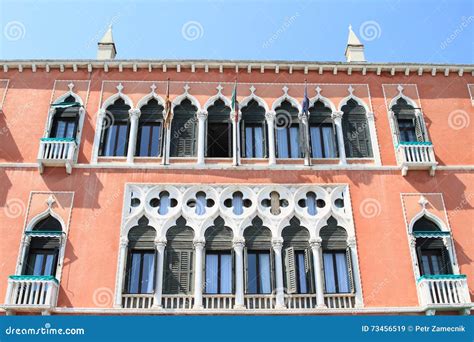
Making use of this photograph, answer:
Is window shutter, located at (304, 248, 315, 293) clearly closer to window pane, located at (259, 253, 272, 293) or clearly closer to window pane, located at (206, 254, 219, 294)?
window pane, located at (259, 253, 272, 293)

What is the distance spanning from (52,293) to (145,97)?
21.1 ft

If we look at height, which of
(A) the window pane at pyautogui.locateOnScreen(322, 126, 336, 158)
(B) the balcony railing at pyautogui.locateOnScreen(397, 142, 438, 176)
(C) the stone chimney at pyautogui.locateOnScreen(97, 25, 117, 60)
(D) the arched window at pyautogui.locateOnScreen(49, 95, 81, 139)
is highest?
(C) the stone chimney at pyautogui.locateOnScreen(97, 25, 117, 60)

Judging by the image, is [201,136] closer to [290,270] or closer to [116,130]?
[116,130]

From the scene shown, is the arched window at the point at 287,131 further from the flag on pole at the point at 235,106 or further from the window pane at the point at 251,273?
the window pane at the point at 251,273

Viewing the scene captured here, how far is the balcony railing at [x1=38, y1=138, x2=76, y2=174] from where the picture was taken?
14812 millimetres

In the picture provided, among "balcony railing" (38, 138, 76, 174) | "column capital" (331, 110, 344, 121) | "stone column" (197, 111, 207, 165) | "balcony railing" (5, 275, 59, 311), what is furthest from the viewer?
"column capital" (331, 110, 344, 121)

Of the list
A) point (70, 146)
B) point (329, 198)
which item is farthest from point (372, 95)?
point (70, 146)

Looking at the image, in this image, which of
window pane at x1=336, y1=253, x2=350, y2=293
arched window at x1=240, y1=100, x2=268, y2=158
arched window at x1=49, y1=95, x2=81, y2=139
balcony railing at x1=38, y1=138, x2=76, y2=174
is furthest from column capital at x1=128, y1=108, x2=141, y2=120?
window pane at x1=336, y1=253, x2=350, y2=293

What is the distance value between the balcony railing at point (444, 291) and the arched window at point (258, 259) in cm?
375

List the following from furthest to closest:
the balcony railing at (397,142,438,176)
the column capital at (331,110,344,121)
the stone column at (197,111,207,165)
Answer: the column capital at (331,110,344,121), the stone column at (197,111,207,165), the balcony railing at (397,142,438,176)

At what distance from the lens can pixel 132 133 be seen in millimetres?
15758

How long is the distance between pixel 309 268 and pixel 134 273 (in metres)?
4.54

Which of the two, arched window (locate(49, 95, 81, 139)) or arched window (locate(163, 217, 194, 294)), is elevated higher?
arched window (locate(49, 95, 81, 139))

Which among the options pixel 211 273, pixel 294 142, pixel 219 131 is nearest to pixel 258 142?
pixel 294 142
